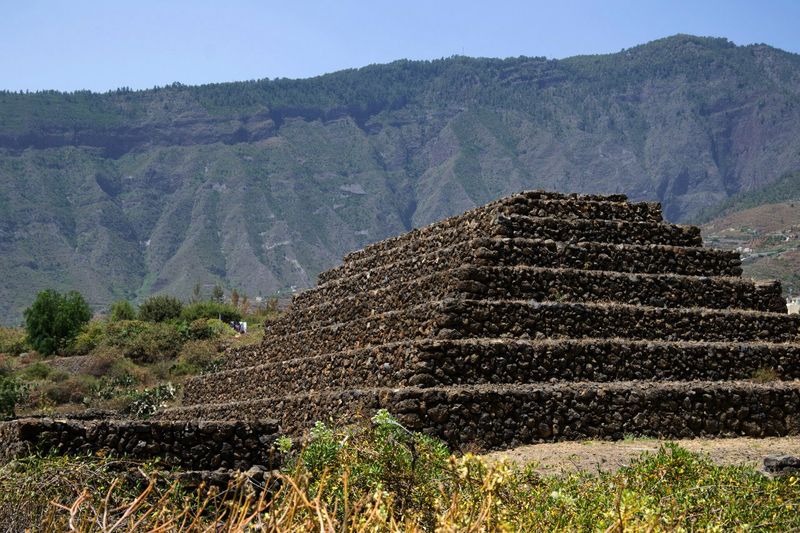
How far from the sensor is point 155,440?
12.0 metres

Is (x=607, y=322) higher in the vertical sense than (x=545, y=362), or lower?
higher

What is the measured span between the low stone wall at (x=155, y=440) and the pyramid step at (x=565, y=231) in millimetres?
8360

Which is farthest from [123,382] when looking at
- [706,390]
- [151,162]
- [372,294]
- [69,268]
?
[151,162]

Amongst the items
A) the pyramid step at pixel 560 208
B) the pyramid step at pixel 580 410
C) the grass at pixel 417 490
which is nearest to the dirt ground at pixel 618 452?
the pyramid step at pixel 580 410

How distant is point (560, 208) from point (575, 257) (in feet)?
5.12

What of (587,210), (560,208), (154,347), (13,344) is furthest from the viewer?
(13,344)

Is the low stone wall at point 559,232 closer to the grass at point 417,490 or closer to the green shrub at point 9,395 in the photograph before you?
the grass at point 417,490

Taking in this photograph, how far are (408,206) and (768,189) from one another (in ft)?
230

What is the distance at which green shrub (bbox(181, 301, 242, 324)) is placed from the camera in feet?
175

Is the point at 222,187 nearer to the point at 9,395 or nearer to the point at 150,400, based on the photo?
the point at 9,395

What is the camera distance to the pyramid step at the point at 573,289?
61.7ft

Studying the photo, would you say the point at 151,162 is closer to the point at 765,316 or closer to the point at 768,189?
the point at 768,189

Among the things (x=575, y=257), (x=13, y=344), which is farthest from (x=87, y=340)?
(x=575, y=257)

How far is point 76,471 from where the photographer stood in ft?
32.4
